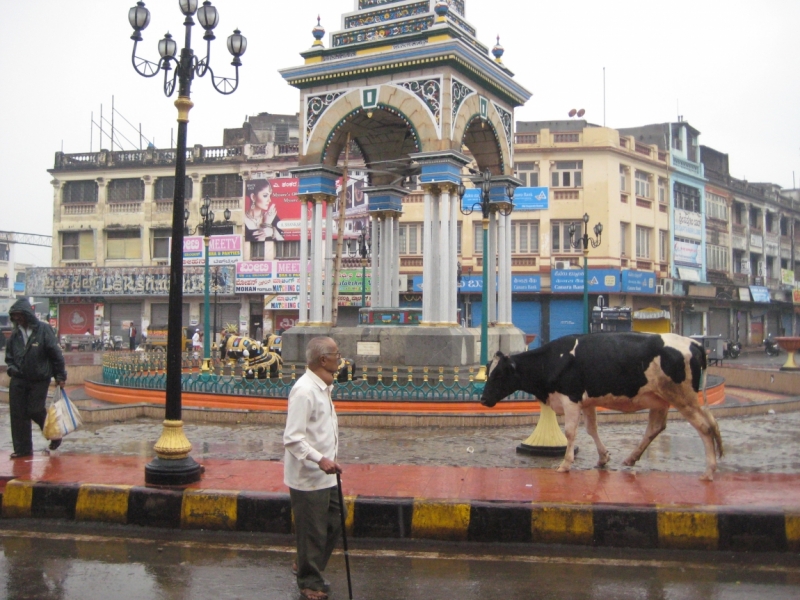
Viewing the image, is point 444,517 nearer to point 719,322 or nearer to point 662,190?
point 662,190

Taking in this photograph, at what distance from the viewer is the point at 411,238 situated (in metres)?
38.7

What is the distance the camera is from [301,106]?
1852 centimetres

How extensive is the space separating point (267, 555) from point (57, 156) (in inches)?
1666

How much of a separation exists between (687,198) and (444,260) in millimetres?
31012

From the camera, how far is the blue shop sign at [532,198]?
120 feet

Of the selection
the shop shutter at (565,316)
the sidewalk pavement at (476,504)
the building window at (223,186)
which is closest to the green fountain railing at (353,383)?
the sidewalk pavement at (476,504)

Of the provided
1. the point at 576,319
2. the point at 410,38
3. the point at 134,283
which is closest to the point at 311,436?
the point at 410,38

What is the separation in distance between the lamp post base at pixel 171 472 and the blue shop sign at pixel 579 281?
30611 mm

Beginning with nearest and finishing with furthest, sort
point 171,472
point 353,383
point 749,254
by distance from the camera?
point 171,472, point 353,383, point 749,254

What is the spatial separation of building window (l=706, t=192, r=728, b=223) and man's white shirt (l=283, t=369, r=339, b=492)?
44620mm

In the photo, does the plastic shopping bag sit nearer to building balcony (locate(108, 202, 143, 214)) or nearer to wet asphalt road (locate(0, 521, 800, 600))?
wet asphalt road (locate(0, 521, 800, 600))

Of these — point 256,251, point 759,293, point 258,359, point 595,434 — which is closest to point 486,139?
point 258,359

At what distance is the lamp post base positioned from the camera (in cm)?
749

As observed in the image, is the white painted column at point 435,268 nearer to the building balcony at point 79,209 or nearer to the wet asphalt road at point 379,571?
the wet asphalt road at point 379,571
